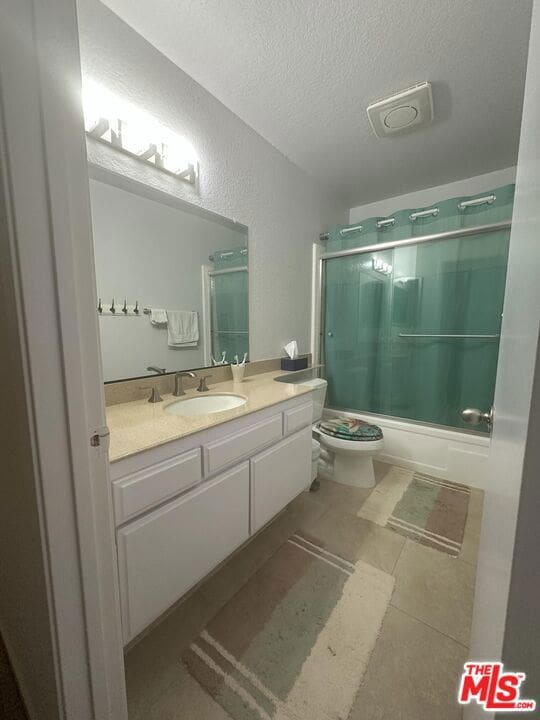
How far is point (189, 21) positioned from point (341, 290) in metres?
1.88

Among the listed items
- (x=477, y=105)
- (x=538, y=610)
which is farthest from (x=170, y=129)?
(x=538, y=610)

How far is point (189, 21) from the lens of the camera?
43.6 inches

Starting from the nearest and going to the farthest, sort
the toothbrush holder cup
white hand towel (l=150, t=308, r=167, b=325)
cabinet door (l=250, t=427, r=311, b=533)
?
cabinet door (l=250, t=427, r=311, b=533) → white hand towel (l=150, t=308, r=167, b=325) → the toothbrush holder cup

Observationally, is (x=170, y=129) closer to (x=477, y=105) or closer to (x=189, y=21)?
(x=189, y=21)

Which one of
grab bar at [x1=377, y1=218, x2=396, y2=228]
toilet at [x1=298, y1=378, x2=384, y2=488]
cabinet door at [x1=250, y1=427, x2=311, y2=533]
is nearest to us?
cabinet door at [x1=250, y1=427, x2=311, y2=533]

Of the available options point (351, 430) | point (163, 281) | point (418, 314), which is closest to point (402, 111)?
point (418, 314)

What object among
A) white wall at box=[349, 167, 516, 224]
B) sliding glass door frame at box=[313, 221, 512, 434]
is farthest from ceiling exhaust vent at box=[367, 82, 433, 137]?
white wall at box=[349, 167, 516, 224]

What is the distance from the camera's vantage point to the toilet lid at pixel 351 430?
1793 mm

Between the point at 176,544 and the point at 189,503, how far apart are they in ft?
0.42

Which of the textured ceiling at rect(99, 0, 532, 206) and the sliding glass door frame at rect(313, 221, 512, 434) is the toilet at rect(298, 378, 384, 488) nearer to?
the sliding glass door frame at rect(313, 221, 512, 434)

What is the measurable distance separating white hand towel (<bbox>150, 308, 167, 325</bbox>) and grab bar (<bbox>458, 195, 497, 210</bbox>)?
7.42ft

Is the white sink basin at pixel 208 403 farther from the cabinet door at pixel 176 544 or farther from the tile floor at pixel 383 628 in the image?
the tile floor at pixel 383 628

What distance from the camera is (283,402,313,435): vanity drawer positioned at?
53.2 inches

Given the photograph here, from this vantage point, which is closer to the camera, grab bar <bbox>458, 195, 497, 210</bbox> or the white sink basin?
the white sink basin
